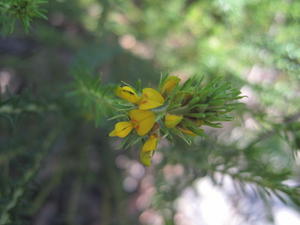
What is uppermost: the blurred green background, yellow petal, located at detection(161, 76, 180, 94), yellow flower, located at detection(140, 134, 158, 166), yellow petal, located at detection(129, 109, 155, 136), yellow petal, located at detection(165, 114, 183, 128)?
yellow petal, located at detection(161, 76, 180, 94)

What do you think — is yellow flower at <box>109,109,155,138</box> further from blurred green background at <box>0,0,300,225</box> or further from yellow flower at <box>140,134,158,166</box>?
blurred green background at <box>0,0,300,225</box>

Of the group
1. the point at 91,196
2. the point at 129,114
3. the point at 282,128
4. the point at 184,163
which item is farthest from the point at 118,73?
the point at 129,114

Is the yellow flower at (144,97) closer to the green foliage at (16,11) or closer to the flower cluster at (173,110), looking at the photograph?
the flower cluster at (173,110)

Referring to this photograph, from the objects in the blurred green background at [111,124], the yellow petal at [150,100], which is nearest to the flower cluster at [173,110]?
the yellow petal at [150,100]

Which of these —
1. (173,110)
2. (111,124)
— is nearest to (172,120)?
(173,110)

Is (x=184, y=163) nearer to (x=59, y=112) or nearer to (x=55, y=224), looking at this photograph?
(x=59, y=112)

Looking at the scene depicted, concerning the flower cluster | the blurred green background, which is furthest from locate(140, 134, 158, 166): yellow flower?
the blurred green background

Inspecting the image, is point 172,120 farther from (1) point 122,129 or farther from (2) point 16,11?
(2) point 16,11
